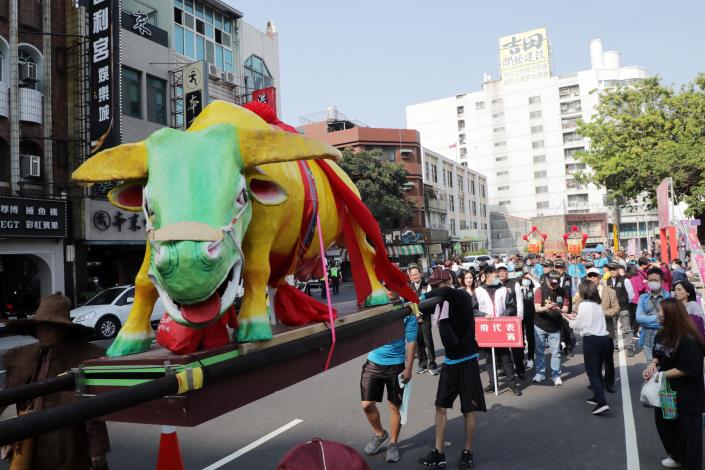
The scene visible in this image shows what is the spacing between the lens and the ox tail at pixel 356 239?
3.08 meters

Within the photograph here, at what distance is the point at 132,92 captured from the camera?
18.5 meters

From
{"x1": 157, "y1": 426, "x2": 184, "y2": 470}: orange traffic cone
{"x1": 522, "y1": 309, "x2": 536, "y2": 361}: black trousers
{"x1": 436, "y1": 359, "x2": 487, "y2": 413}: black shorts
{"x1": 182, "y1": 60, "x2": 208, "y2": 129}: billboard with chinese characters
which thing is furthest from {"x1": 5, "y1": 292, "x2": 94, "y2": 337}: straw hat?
{"x1": 182, "y1": 60, "x2": 208, "y2": 129}: billboard with chinese characters

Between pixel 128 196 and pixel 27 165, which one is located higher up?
pixel 27 165

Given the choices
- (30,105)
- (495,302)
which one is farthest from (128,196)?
(30,105)

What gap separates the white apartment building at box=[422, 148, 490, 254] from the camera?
45.4 meters

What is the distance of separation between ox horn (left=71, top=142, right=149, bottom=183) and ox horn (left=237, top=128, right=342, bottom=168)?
0.39 meters

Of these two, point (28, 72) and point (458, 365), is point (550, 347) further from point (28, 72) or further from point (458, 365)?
point (28, 72)

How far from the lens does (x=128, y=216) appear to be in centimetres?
1847

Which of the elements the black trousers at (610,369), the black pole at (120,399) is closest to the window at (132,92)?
the black trousers at (610,369)

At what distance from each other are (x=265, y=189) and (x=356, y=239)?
1.33 metres

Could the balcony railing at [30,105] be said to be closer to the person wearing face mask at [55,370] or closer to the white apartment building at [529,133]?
the person wearing face mask at [55,370]

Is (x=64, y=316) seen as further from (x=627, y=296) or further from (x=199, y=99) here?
(x=199, y=99)

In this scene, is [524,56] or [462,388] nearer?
[462,388]

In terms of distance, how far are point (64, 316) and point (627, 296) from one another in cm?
1037
